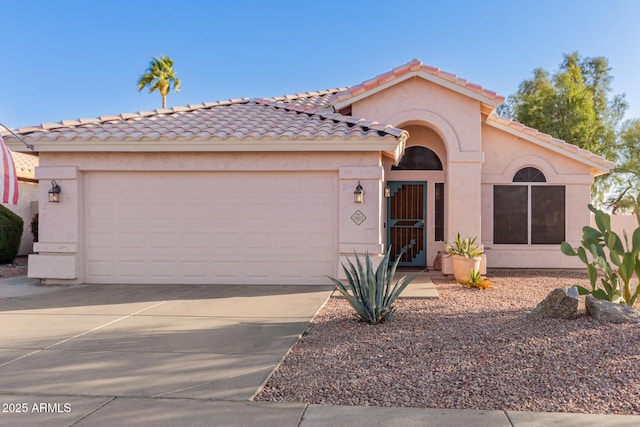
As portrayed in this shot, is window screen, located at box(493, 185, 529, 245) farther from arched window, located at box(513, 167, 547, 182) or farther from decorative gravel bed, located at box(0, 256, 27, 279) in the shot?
decorative gravel bed, located at box(0, 256, 27, 279)

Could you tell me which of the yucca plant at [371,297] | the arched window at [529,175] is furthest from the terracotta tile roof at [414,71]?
the yucca plant at [371,297]

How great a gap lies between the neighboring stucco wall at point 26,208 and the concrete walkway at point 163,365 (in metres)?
9.26

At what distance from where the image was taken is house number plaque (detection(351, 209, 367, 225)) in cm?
945

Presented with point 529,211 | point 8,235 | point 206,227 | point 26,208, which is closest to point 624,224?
point 529,211

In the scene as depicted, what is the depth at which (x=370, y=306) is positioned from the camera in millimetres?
6375

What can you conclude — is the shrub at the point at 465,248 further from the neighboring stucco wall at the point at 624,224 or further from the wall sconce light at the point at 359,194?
the neighboring stucco wall at the point at 624,224

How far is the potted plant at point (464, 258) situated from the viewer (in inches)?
398

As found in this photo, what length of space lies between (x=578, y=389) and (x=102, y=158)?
385 inches

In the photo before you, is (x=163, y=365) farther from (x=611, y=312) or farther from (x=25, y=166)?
(x=25, y=166)

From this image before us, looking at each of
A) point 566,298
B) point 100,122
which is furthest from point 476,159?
point 100,122

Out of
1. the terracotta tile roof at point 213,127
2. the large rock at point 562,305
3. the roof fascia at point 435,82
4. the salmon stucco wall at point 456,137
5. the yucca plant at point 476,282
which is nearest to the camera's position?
the large rock at point 562,305

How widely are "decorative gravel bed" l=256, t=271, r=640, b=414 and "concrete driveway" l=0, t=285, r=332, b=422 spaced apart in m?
0.50

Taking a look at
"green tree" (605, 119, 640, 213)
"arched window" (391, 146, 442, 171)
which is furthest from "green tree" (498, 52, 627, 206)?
"arched window" (391, 146, 442, 171)

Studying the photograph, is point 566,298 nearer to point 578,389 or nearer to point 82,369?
point 578,389
